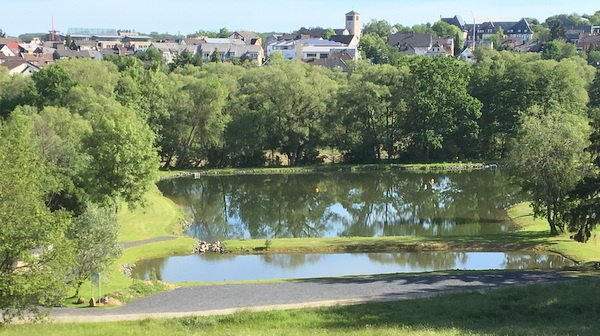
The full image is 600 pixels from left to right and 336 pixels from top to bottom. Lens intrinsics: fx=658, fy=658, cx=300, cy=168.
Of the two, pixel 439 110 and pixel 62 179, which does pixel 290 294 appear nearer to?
pixel 62 179

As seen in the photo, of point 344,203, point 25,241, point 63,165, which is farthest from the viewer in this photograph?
point 344,203

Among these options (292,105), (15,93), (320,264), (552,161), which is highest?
(15,93)

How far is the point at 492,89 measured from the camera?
3031 inches

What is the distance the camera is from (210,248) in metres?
38.8

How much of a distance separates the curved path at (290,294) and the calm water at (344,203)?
14.6 m

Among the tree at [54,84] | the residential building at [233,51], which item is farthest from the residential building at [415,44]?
the tree at [54,84]

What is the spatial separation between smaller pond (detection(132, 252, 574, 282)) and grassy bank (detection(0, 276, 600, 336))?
423 inches

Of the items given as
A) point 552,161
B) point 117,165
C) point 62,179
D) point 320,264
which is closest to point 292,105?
point 117,165

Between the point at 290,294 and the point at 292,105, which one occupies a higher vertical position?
the point at 292,105

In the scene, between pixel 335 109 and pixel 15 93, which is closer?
pixel 15 93

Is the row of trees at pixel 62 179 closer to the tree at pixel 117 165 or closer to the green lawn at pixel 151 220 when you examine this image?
the tree at pixel 117 165

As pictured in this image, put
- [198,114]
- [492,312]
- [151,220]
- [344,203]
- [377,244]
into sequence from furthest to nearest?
[198,114], [344,203], [151,220], [377,244], [492,312]

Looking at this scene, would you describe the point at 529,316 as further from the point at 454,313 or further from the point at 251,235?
the point at 251,235

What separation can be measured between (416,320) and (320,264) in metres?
15.7
